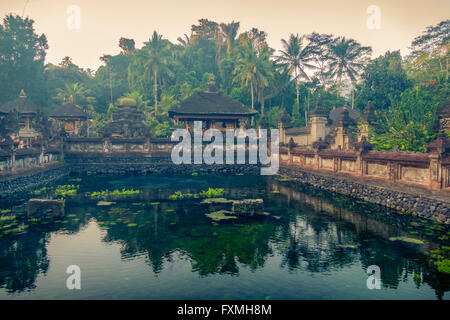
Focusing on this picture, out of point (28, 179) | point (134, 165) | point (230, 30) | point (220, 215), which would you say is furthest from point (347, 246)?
point (230, 30)

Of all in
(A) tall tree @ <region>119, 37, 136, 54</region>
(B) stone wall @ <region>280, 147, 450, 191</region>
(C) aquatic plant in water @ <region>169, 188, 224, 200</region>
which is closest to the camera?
(B) stone wall @ <region>280, 147, 450, 191</region>

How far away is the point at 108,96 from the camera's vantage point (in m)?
67.0

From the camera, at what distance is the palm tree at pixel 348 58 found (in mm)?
62469

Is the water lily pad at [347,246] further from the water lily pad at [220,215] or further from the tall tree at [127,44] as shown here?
the tall tree at [127,44]

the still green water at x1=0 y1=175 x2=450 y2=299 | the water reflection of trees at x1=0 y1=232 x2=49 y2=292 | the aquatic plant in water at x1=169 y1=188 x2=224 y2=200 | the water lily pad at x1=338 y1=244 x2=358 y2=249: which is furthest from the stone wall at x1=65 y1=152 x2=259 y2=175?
the water lily pad at x1=338 y1=244 x2=358 y2=249

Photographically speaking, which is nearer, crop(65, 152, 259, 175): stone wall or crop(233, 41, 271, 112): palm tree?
crop(65, 152, 259, 175): stone wall

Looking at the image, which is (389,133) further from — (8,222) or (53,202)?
(8,222)

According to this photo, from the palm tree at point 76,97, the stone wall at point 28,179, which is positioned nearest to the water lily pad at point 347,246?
the stone wall at point 28,179

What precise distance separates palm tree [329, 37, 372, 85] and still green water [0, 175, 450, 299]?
55.7 meters

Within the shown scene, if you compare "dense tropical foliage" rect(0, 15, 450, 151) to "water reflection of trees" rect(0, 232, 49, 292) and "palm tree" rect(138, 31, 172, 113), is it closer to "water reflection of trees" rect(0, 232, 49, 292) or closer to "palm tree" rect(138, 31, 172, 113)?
"palm tree" rect(138, 31, 172, 113)

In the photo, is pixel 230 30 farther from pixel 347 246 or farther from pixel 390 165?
pixel 347 246

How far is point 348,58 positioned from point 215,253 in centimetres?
6486

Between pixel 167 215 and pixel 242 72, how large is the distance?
45048 millimetres

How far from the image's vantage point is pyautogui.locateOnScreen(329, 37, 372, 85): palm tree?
205 feet
